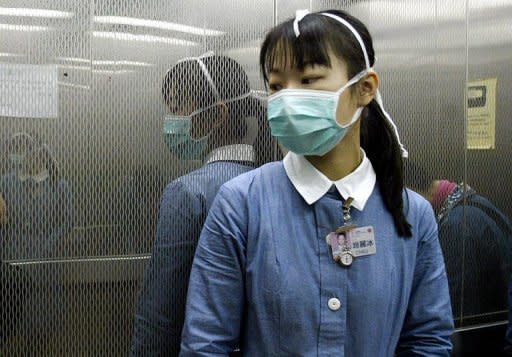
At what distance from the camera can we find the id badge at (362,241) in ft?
3.36

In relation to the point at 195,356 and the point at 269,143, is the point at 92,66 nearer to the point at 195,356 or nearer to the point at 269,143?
the point at 269,143

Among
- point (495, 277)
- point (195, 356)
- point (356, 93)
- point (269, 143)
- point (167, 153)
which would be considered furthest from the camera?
point (495, 277)

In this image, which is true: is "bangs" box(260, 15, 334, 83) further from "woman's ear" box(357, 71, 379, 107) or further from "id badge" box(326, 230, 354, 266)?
"id badge" box(326, 230, 354, 266)

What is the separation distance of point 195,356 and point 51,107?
60 cm

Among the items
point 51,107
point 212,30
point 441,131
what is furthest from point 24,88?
point 441,131

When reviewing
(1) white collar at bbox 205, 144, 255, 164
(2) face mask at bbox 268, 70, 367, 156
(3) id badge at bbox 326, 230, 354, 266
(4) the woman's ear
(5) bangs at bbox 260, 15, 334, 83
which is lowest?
(3) id badge at bbox 326, 230, 354, 266

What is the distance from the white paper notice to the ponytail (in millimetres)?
661

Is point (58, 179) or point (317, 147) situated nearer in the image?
point (317, 147)

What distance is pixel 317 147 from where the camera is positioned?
41.3 inches

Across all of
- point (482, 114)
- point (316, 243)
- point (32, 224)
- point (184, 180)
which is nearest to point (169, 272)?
point (184, 180)

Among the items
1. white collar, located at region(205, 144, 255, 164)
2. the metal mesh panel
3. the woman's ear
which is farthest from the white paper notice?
the woman's ear

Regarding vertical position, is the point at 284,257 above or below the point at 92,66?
below

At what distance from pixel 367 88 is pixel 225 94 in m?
0.38

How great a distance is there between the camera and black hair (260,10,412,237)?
102 centimetres
